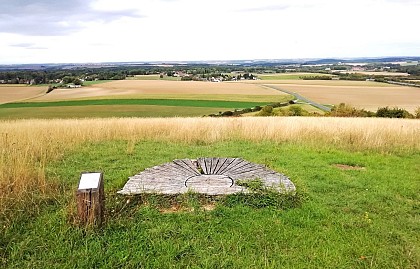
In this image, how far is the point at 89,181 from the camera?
4211mm

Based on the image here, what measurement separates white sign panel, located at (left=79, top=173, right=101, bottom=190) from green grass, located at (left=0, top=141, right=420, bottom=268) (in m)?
0.43

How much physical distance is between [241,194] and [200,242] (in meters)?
1.40

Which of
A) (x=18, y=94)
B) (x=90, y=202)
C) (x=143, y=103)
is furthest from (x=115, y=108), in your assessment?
(x=90, y=202)

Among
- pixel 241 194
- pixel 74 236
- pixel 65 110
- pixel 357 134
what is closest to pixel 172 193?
pixel 241 194

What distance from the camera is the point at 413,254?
12.5 ft

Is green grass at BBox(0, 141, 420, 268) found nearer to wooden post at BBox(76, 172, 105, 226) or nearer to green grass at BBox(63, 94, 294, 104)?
wooden post at BBox(76, 172, 105, 226)

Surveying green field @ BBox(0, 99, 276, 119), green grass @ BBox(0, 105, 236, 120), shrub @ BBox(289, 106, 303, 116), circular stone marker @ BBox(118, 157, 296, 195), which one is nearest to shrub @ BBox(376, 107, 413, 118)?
shrub @ BBox(289, 106, 303, 116)

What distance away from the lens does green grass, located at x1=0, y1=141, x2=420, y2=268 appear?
3635 mm

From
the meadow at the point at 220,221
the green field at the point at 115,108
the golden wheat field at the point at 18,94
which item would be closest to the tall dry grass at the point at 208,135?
the meadow at the point at 220,221

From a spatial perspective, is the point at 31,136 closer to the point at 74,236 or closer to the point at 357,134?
the point at 74,236

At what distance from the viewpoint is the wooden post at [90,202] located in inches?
158

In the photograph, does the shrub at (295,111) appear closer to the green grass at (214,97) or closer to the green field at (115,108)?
the green field at (115,108)

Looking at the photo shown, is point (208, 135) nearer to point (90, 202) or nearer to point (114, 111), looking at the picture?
point (90, 202)

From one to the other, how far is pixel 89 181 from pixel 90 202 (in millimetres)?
283
